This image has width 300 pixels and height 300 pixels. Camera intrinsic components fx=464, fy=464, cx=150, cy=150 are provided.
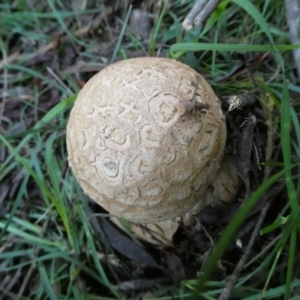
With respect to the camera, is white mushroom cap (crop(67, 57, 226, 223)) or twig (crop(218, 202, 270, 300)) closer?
white mushroom cap (crop(67, 57, 226, 223))

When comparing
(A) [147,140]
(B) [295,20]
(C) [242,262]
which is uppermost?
(B) [295,20]

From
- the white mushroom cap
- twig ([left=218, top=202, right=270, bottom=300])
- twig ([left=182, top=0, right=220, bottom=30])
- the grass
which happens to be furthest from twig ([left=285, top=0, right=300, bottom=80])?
twig ([left=218, top=202, right=270, bottom=300])

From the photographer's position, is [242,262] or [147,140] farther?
[242,262]

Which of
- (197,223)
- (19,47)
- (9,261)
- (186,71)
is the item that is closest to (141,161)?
(186,71)

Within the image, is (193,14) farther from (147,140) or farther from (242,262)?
(242,262)

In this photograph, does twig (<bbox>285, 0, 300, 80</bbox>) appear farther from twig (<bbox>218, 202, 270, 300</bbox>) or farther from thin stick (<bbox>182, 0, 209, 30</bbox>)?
twig (<bbox>218, 202, 270, 300</bbox>)

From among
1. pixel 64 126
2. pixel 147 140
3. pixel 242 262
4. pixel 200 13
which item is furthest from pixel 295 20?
pixel 64 126
